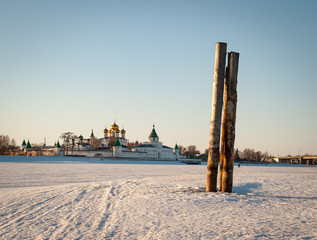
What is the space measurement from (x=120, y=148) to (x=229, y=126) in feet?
247

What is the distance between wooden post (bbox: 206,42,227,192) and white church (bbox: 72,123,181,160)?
7312 cm

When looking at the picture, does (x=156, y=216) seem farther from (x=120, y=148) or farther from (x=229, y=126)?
(x=120, y=148)

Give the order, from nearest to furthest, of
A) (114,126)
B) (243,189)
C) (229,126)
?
(229,126)
(243,189)
(114,126)

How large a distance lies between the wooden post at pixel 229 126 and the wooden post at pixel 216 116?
0.15 metres

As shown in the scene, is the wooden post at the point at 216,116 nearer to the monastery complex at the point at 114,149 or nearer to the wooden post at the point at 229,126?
the wooden post at the point at 229,126

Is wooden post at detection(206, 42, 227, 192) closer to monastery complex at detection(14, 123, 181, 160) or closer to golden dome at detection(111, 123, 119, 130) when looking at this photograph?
monastery complex at detection(14, 123, 181, 160)

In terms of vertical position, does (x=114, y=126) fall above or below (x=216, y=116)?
above

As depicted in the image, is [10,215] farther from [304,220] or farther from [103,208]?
[304,220]

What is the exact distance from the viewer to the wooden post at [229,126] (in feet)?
28.3

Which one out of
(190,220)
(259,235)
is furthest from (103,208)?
(259,235)

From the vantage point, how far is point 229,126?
8688 millimetres

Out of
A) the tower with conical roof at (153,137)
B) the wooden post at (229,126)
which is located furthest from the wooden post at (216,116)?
the tower with conical roof at (153,137)

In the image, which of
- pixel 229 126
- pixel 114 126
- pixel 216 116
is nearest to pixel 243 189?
pixel 229 126

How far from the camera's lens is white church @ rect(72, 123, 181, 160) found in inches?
3250
